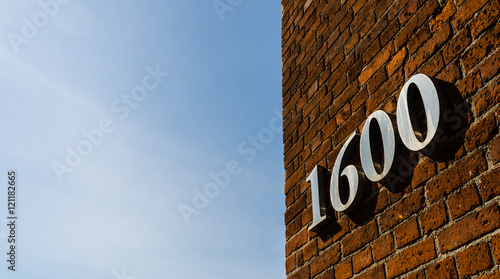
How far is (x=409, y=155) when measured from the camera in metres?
1.49

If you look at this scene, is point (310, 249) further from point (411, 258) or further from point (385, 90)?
point (385, 90)

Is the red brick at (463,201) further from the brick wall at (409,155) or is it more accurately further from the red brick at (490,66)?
the red brick at (490,66)

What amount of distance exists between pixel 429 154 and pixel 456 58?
1.08ft

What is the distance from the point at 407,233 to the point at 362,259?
0.24 metres

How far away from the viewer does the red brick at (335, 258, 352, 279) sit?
1.63m

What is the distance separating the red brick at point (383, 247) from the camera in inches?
57.5

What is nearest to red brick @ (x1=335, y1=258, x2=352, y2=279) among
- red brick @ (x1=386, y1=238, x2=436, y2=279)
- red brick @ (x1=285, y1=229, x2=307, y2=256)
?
red brick @ (x1=386, y1=238, x2=436, y2=279)

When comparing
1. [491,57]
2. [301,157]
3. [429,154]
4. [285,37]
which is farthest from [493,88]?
[285,37]

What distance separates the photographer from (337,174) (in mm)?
1810

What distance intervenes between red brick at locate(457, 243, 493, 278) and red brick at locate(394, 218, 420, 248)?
0.60ft

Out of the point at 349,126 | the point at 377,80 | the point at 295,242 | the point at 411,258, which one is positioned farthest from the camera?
the point at 295,242

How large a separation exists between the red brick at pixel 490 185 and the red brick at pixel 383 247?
377 mm

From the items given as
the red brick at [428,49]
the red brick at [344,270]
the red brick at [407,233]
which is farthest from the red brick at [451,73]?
the red brick at [344,270]

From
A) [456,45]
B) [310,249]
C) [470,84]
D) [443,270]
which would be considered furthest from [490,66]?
[310,249]
